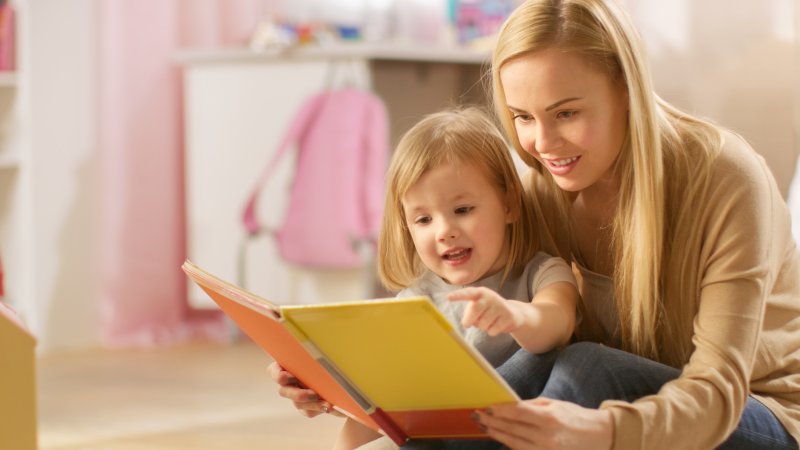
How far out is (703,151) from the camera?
1159 mm

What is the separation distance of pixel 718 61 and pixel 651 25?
20cm

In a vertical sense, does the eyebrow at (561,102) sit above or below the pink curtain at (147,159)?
above

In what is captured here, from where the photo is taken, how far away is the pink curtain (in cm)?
325

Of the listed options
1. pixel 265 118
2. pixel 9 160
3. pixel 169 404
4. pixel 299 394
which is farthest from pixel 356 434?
pixel 9 160

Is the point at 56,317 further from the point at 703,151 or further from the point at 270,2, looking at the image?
the point at 703,151

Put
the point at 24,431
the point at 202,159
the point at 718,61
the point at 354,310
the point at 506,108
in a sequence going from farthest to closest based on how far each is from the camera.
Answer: the point at 202,159 < the point at 718,61 < the point at 506,108 < the point at 24,431 < the point at 354,310

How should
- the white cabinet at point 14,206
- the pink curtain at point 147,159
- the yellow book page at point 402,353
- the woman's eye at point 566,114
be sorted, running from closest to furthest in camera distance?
1. the yellow book page at point 402,353
2. the woman's eye at point 566,114
3. the white cabinet at point 14,206
4. the pink curtain at point 147,159

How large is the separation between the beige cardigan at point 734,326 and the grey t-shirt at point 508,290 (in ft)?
0.52

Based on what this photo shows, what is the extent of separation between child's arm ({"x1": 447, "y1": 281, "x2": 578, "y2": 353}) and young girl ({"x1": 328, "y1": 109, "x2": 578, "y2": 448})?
22mm

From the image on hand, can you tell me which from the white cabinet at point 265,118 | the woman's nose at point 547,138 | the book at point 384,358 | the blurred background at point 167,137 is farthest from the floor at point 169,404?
the woman's nose at point 547,138

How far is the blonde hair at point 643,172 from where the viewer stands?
1138 mm

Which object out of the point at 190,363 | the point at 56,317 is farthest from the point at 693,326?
the point at 56,317

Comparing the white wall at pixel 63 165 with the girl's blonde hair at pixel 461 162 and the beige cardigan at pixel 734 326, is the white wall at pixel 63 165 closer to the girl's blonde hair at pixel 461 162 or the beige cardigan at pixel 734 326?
the girl's blonde hair at pixel 461 162

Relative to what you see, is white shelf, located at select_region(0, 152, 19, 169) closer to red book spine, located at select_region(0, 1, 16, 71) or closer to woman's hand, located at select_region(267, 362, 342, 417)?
red book spine, located at select_region(0, 1, 16, 71)
